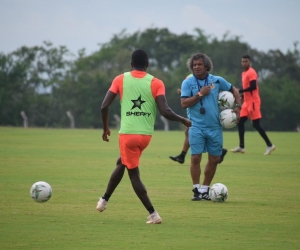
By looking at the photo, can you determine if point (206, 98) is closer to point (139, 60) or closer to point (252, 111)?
point (139, 60)

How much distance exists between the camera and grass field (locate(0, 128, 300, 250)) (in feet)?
31.9

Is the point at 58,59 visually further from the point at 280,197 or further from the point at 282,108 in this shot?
the point at 280,197

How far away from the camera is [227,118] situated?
46.5 feet

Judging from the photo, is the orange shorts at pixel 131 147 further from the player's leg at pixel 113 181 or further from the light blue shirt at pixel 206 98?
the light blue shirt at pixel 206 98

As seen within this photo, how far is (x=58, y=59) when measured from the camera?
3374 inches

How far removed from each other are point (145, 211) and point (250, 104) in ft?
44.7

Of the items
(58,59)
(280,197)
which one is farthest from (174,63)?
(280,197)

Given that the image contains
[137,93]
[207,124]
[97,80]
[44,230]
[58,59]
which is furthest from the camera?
[58,59]

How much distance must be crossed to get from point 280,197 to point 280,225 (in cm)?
329

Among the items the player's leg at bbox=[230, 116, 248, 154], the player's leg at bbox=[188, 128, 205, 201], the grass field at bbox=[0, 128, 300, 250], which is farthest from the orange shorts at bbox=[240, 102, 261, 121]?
the player's leg at bbox=[188, 128, 205, 201]

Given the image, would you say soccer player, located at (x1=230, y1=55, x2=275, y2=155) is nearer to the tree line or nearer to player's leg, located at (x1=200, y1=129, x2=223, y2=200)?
player's leg, located at (x1=200, y1=129, x2=223, y2=200)

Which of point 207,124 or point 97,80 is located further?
point 97,80

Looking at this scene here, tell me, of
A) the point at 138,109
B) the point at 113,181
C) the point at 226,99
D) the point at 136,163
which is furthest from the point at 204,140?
the point at 138,109

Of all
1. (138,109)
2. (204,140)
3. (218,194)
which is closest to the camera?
(138,109)
